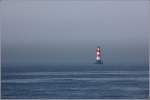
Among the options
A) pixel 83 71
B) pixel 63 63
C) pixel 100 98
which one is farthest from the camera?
pixel 83 71

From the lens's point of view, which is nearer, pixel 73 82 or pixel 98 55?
pixel 98 55

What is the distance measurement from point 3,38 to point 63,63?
2.67ft

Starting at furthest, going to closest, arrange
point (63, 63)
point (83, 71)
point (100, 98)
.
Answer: point (83, 71), point (63, 63), point (100, 98)

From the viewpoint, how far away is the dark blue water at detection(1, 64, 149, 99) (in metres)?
6.01

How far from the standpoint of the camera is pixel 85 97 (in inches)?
236

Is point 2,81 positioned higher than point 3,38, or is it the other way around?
point 3,38

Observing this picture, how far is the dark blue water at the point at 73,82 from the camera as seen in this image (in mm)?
6012

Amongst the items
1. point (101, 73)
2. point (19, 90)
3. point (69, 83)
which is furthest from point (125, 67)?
point (19, 90)

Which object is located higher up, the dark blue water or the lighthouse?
the lighthouse

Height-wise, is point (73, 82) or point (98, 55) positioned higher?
point (98, 55)

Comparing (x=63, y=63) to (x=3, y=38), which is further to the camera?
(x=63, y=63)

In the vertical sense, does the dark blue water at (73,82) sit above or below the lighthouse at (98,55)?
below

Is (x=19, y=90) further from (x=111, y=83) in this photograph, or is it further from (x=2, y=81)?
(x=111, y=83)

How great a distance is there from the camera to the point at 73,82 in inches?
257
